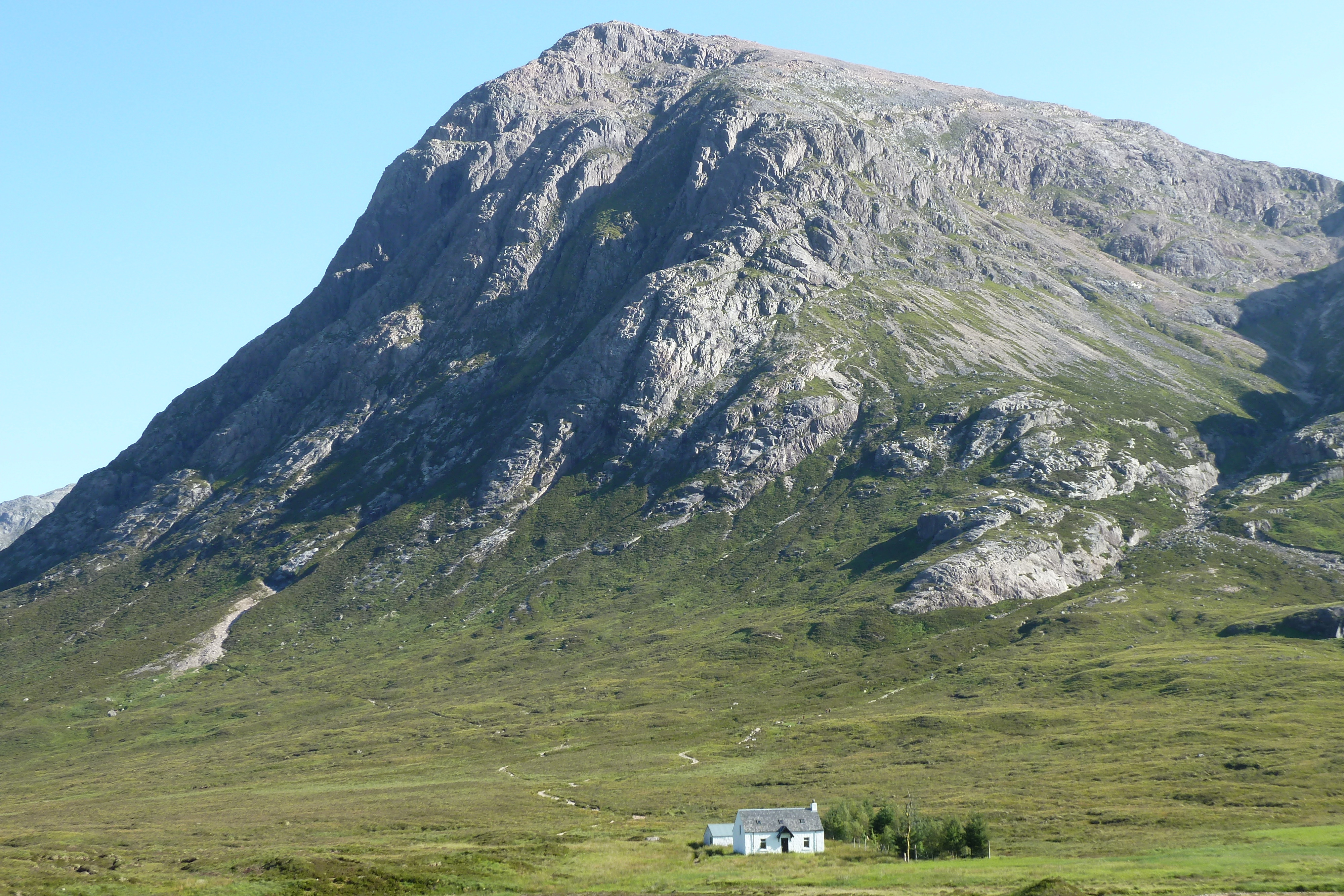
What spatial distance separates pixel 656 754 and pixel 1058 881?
122798 millimetres

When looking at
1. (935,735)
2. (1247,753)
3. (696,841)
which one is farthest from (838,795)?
(1247,753)

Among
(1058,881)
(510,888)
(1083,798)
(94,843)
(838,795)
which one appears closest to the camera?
(1058,881)

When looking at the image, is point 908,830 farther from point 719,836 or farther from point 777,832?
point 719,836

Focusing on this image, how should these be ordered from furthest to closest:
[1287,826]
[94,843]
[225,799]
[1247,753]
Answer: [225,799], [1247,753], [94,843], [1287,826]

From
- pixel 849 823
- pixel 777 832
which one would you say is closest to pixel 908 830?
pixel 849 823

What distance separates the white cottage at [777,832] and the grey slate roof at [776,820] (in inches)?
1.4

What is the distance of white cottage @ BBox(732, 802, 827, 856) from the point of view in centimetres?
10719

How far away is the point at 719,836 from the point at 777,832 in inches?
274

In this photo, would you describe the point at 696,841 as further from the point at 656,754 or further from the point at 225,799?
the point at 225,799

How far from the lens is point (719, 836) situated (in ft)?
366

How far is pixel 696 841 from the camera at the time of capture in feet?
374

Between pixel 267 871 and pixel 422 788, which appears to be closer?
pixel 267 871

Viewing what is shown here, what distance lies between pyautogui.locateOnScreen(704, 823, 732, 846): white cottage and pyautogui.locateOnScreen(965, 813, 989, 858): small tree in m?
24.8

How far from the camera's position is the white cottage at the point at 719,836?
111062mm
